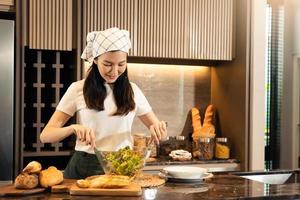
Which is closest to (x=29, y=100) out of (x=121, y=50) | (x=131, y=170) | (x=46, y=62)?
(x=46, y=62)

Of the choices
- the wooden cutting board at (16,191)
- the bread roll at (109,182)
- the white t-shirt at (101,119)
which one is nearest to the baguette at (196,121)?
the white t-shirt at (101,119)

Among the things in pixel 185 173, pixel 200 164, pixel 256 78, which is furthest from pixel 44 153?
pixel 256 78

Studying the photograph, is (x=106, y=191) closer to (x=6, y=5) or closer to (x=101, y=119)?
(x=101, y=119)

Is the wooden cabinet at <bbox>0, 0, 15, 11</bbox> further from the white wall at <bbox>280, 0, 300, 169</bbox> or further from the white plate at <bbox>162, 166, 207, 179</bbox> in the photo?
the white wall at <bbox>280, 0, 300, 169</bbox>

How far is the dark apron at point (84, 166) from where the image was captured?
2.14 m

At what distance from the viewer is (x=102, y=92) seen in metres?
2.18

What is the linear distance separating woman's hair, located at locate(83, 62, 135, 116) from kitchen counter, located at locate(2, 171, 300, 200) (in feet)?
1.67

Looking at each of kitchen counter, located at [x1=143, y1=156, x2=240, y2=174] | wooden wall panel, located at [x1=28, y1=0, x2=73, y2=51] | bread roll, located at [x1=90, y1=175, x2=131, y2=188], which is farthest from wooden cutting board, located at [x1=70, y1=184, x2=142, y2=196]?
wooden wall panel, located at [x1=28, y1=0, x2=73, y2=51]

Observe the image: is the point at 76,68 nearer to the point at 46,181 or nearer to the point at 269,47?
the point at 46,181

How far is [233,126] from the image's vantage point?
3527mm

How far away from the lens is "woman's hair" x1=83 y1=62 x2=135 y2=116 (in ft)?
7.09

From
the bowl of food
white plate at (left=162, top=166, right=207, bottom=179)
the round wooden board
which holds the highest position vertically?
the bowl of food

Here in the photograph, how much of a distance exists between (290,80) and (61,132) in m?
2.70

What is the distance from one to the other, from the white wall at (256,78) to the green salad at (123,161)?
1716mm
